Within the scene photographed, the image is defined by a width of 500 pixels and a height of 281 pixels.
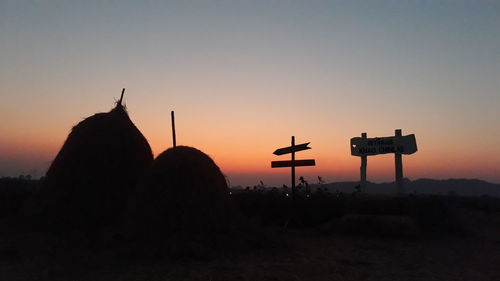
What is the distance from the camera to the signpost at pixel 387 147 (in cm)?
1475

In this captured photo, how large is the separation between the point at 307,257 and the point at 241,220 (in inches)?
66.4

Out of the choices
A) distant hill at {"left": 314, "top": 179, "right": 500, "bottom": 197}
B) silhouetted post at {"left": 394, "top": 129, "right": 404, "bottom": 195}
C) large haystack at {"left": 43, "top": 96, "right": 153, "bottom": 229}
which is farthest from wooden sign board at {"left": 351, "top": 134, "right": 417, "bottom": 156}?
distant hill at {"left": 314, "top": 179, "right": 500, "bottom": 197}

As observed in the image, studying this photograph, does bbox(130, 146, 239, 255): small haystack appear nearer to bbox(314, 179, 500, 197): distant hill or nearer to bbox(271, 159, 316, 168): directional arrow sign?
bbox(271, 159, 316, 168): directional arrow sign

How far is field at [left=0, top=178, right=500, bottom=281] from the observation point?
7.57 meters

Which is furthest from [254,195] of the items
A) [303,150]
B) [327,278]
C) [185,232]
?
[327,278]

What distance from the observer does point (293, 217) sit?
13891 mm

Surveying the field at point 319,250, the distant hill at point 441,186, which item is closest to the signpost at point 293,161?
the field at point 319,250

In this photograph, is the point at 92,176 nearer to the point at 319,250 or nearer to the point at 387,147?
the point at 319,250

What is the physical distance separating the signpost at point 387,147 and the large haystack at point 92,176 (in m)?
7.92

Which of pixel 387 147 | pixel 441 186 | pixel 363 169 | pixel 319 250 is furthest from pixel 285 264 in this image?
pixel 441 186

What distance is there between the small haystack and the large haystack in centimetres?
162

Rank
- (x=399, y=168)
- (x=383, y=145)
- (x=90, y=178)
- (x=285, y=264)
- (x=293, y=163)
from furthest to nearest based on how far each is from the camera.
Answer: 1. (x=383, y=145)
2. (x=399, y=168)
3. (x=293, y=163)
4. (x=90, y=178)
5. (x=285, y=264)

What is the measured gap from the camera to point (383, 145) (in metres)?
15.3

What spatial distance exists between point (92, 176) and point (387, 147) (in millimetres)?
9627
